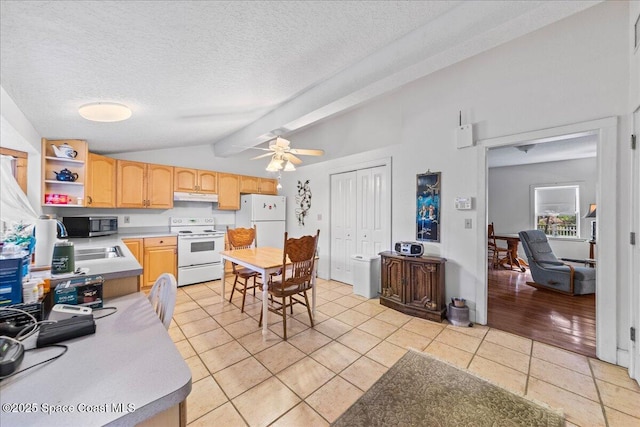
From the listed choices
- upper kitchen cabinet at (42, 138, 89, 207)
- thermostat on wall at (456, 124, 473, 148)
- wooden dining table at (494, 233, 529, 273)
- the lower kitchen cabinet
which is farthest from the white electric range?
wooden dining table at (494, 233, 529, 273)

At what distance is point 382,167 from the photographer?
388 cm

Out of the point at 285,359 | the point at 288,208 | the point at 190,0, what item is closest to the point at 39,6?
the point at 190,0

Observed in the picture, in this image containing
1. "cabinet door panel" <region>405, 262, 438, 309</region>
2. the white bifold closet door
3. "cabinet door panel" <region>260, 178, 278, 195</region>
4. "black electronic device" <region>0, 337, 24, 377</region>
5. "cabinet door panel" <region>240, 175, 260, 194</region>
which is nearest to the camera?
"black electronic device" <region>0, 337, 24, 377</region>

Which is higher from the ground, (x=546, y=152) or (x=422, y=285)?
(x=546, y=152)

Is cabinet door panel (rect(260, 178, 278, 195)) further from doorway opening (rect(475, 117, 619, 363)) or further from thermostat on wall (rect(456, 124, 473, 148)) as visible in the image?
doorway opening (rect(475, 117, 619, 363))

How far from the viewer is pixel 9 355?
761mm

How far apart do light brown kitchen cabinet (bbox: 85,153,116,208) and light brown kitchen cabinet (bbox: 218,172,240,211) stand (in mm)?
1618

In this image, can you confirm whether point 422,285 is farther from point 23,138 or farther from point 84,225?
point 84,225

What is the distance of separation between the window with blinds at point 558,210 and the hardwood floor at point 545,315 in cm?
252

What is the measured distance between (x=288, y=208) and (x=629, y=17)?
5005mm

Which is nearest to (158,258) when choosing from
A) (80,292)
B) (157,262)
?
(157,262)

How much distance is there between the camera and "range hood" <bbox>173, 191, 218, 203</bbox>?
434cm

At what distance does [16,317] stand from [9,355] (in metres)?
0.39

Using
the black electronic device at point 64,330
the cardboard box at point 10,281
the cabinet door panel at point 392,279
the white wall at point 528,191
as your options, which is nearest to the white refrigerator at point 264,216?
the cabinet door panel at point 392,279
